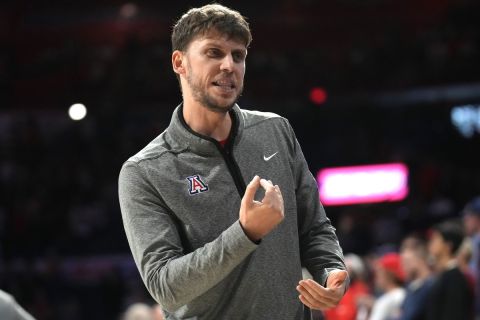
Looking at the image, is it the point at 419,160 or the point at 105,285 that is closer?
the point at 105,285

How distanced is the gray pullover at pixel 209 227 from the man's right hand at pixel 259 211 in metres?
0.12

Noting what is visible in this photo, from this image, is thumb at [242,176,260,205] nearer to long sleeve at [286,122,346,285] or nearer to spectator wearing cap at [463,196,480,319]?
long sleeve at [286,122,346,285]

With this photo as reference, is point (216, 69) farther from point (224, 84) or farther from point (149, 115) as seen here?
point (149, 115)

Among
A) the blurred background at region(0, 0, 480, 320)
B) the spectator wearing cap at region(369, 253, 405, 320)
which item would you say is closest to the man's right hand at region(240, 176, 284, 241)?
the spectator wearing cap at region(369, 253, 405, 320)

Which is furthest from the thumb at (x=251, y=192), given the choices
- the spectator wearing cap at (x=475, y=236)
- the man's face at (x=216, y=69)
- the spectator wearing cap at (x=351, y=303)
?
the spectator wearing cap at (x=475, y=236)

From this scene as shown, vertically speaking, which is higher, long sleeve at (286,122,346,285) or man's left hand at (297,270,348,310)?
long sleeve at (286,122,346,285)

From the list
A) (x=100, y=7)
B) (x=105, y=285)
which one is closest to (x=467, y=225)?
(x=105, y=285)

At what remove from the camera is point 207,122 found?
9.82 ft

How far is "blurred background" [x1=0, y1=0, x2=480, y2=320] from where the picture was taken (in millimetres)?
13492

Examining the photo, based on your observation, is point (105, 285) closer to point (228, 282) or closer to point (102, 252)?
point (102, 252)

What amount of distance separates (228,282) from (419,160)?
42.1 ft

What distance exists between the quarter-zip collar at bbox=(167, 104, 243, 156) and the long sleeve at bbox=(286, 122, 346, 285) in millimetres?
211

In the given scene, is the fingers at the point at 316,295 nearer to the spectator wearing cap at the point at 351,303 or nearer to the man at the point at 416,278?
the man at the point at 416,278

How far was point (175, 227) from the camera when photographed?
285 centimetres
